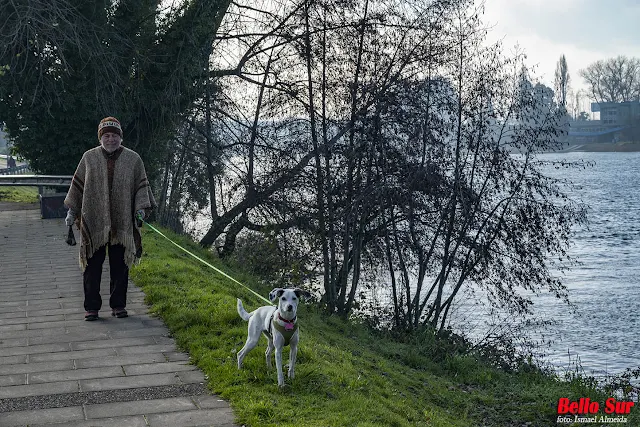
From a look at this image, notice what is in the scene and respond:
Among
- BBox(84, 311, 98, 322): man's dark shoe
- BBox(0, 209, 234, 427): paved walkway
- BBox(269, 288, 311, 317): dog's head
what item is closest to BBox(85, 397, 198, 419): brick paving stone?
BBox(0, 209, 234, 427): paved walkway

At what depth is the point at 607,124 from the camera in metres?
104

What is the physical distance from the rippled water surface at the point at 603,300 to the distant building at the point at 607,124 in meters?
63.0

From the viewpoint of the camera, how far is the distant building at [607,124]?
324ft

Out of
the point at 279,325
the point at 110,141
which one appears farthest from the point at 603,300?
the point at 279,325

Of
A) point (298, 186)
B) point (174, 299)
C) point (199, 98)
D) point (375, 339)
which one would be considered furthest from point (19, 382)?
point (199, 98)

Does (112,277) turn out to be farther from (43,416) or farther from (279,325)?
(279,325)

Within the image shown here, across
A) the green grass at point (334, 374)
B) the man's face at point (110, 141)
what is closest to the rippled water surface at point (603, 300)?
the green grass at point (334, 374)

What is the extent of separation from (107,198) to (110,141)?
0.59 metres

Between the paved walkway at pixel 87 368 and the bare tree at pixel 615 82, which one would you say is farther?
the bare tree at pixel 615 82

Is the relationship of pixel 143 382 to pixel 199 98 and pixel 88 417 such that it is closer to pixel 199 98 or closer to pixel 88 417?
pixel 88 417

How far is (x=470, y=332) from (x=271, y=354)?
35.0ft

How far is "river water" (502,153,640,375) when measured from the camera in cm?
1620

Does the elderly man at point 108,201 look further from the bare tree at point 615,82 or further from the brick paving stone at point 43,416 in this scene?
the bare tree at point 615,82

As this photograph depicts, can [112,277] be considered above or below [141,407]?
above
